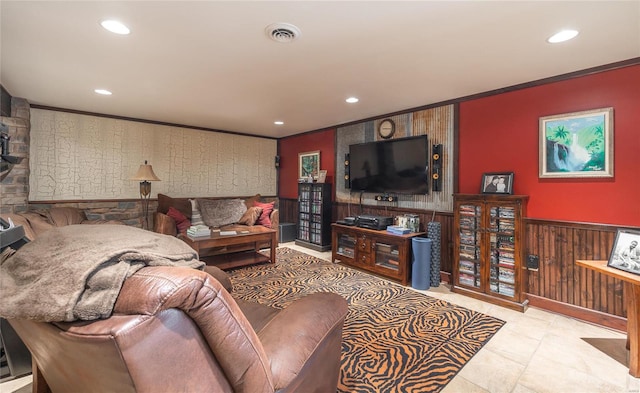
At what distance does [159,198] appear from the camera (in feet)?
15.6

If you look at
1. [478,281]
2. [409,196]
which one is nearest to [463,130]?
[409,196]

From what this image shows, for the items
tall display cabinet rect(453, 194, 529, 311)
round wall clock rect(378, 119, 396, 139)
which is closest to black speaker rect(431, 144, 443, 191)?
tall display cabinet rect(453, 194, 529, 311)

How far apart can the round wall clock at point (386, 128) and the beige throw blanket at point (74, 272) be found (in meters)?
3.75

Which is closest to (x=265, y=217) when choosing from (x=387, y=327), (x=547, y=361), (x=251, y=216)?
(x=251, y=216)

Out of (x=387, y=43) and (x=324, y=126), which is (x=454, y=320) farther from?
(x=324, y=126)

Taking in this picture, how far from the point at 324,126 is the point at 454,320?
379 cm

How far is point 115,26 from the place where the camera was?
77.4 inches

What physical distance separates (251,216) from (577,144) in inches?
169

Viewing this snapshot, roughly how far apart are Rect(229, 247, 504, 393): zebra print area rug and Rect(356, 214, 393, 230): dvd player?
66 cm

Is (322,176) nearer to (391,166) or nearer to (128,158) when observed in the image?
(391,166)

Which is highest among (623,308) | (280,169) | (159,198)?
(280,169)

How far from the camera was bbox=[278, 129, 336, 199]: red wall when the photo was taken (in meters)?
5.33

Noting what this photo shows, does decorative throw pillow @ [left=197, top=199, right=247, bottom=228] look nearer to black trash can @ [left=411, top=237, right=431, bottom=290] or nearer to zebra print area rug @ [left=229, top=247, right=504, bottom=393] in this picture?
zebra print area rug @ [left=229, top=247, right=504, bottom=393]

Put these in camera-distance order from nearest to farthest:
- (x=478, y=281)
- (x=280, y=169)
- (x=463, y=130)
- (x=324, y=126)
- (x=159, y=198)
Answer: (x=478, y=281) → (x=463, y=130) → (x=159, y=198) → (x=324, y=126) → (x=280, y=169)
